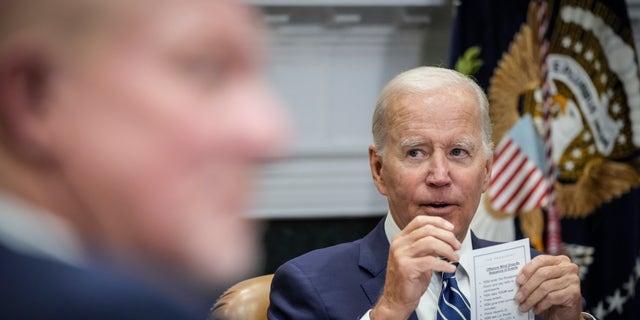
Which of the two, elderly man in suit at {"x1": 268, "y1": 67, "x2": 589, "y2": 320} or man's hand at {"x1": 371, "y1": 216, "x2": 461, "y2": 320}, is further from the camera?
elderly man in suit at {"x1": 268, "y1": 67, "x2": 589, "y2": 320}

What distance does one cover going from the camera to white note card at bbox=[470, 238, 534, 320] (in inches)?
84.8

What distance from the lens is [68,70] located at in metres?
0.37

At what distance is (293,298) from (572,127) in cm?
240

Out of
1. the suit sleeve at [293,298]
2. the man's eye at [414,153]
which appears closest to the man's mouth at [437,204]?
the man's eye at [414,153]

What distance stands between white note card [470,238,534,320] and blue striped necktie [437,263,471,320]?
0.26ft

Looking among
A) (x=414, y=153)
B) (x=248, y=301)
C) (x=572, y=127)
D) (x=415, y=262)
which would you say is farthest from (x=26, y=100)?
(x=572, y=127)

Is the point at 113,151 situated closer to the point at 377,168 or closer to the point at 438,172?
the point at 438,172

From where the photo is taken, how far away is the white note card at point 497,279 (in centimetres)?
215

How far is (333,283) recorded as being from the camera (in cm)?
243

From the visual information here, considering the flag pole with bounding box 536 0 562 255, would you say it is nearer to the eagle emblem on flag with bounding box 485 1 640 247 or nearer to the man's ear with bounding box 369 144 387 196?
the eagle emblem on flag with bounding box 485 1 640 247

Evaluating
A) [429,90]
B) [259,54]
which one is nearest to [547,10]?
[429,90]

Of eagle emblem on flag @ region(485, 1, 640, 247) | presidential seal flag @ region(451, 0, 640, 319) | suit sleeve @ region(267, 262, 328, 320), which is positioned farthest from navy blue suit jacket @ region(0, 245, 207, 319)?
eagle emblem on flag @ region(485, 1, 640, 247)

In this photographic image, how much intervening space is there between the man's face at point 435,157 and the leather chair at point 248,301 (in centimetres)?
47

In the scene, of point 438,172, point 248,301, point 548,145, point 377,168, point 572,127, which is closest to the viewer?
point 438,172
